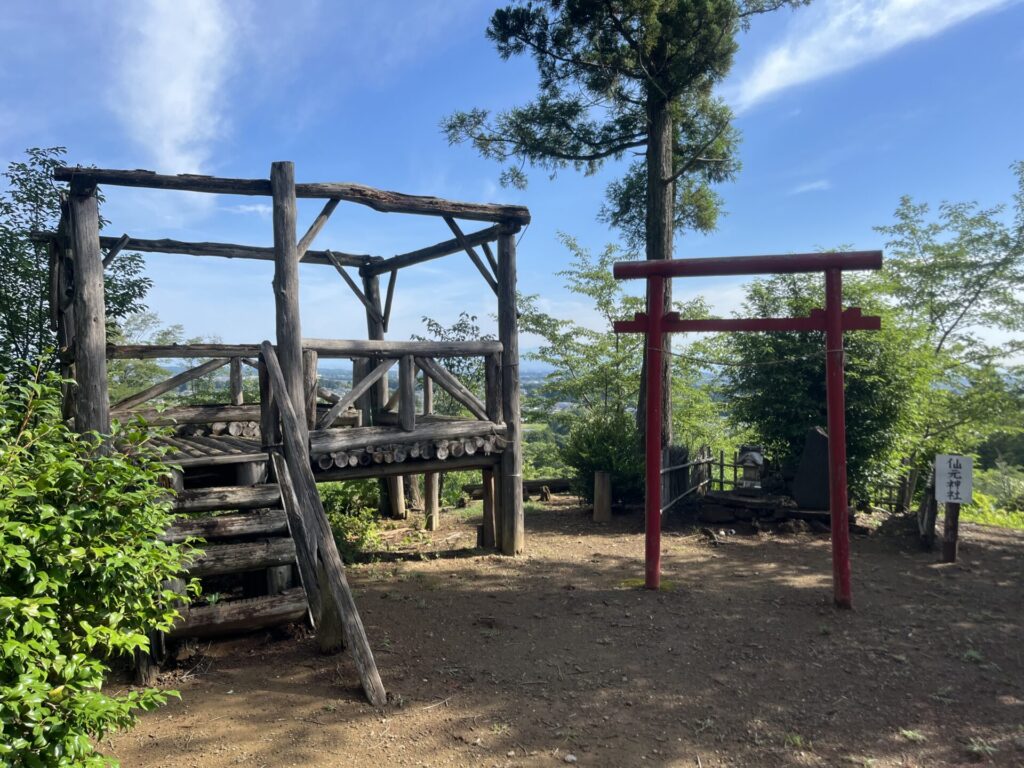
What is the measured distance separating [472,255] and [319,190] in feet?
6.68

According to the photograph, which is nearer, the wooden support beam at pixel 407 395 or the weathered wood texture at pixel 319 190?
the weathered wood texture at pixel 319 190

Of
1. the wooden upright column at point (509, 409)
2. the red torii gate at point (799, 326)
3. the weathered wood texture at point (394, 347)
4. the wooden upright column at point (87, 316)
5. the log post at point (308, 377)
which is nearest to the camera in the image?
the wooden upright column at point (87, 316)

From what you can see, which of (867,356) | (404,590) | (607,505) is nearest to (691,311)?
(867,356)

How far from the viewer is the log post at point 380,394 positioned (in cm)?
1005

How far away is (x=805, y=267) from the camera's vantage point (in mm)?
5859

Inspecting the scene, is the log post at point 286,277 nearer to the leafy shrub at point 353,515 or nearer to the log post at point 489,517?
the leafy shrub at point 353,515

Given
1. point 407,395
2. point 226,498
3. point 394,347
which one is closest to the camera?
point 226,498

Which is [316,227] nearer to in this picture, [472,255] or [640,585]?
[472,255]

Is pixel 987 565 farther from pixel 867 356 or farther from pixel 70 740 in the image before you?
pixel 70 740

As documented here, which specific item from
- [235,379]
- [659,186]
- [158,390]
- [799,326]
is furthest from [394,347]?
[659,186]

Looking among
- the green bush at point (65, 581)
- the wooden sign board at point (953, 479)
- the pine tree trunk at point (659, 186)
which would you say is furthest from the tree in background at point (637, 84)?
the green bush at point (65, 581)

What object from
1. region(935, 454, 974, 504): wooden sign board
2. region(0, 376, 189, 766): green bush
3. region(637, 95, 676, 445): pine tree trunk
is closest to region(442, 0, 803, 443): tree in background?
region(637, 95, 676, 445): pine tree trunk

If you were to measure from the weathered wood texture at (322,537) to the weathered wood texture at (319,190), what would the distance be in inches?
→ 55.2

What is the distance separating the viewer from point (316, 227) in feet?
20.2
